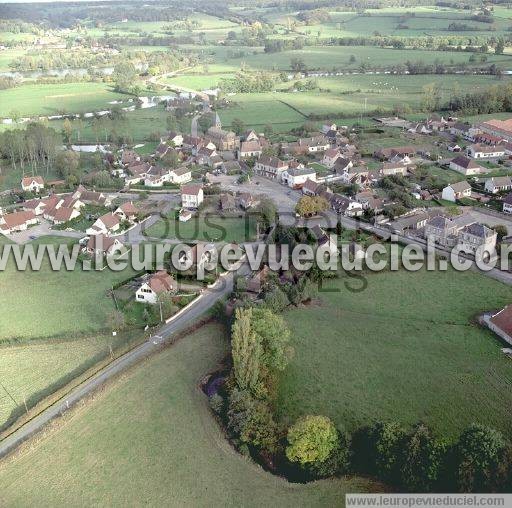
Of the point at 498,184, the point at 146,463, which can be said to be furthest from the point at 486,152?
the point at 146,463

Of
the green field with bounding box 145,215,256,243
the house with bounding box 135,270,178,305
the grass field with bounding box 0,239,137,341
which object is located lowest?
the grass field with bounding box 0,239,137,341

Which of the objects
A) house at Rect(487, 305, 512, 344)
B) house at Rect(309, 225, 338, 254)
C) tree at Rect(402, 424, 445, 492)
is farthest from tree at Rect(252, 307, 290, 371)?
house at Rect(309, 225, 338, 254)

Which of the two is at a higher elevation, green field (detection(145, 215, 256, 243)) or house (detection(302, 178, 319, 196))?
house (detection(302, 178, 319, 196))

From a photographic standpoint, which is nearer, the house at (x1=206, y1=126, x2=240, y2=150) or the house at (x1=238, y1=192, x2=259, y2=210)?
the house at (x1=238, y1=192, x2=259, y2=210)

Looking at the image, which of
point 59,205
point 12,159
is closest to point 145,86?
point 12,159

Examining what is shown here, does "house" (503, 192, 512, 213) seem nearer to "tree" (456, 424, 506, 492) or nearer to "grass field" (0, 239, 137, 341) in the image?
"tree" (456, 424, 506, 492)

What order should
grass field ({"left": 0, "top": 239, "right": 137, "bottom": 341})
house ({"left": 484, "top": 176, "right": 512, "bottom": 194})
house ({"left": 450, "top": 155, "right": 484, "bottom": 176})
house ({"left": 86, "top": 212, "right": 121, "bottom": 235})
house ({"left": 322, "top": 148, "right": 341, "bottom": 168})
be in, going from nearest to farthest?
grass field ({"left": 0, "top": 239, "right": 137, "bottom": 341}) < house ({"left": 86, "top": 212, "right": 121, "bottom": 235}) < house ({"left": 484, "top": 176, "right": 512, "bottom": 194}) < house ({"left": 450, "top": 155, "right": 484, "bottom": 176}) < house ({"left": 322, "top": 148, "right": 341, "bottom": 168})

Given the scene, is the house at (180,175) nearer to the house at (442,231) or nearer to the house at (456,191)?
the house at (456,191)
